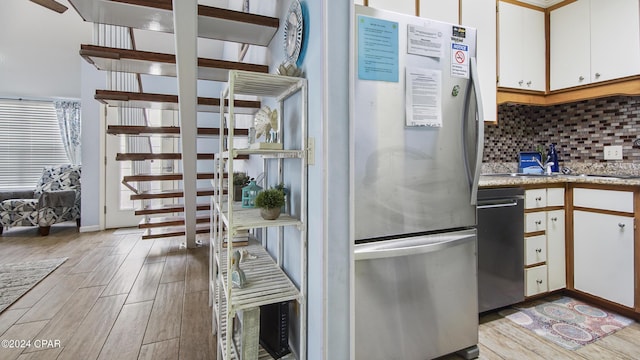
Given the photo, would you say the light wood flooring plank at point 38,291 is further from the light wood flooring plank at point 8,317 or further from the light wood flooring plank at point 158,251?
the light wood flooring plank at point 158,251

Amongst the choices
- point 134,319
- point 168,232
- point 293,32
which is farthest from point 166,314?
point 293,32

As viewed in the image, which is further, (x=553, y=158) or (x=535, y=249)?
(x=553, y=158)

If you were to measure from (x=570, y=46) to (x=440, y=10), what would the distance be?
144 centimetres

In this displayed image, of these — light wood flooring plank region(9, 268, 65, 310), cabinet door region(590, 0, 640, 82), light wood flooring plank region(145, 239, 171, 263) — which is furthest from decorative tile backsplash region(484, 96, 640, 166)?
light wood flooring plank region(9, 268, 65, 310)

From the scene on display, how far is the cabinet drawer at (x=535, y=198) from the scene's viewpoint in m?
2.18

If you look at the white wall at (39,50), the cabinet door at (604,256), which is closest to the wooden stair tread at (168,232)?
the white wall at (39,50)

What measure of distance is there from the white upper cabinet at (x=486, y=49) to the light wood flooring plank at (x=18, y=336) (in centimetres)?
347

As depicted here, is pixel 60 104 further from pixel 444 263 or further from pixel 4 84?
pixel 444 263

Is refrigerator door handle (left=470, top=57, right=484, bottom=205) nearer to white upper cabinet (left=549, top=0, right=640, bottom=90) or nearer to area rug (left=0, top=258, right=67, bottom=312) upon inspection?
white upper cabinet (left=549, top=0, right=640, bottom=90)

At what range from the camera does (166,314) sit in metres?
2.20

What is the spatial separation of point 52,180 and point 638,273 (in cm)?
676

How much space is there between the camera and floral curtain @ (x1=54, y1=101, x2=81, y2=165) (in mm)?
5195

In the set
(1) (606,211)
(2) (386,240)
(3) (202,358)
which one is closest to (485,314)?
(1) (606,211)

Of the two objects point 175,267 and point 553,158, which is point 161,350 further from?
point 553,158
